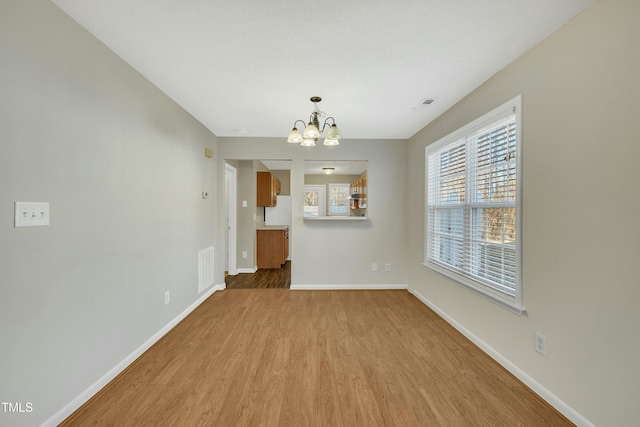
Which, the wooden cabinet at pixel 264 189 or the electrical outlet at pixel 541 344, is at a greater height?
the wooden cabinet at pixel 264 189

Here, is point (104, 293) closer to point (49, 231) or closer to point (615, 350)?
point (49, 231)

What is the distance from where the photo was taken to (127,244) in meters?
2.13

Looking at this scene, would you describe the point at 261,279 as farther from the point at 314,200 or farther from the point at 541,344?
the point at 541,344

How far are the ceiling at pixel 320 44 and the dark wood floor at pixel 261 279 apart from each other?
9.31 ft

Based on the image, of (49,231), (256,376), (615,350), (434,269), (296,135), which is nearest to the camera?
(615,350)

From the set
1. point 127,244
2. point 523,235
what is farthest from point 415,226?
point 127,244

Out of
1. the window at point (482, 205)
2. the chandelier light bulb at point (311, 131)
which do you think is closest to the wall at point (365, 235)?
the window at point (482, 205)

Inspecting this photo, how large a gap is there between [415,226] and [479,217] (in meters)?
1.49

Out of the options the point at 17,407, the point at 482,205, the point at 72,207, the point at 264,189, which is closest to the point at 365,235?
the point at 482,205

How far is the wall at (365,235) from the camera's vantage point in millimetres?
4238

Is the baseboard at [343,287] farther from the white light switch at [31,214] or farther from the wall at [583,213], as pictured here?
the white light switch at [31,214]

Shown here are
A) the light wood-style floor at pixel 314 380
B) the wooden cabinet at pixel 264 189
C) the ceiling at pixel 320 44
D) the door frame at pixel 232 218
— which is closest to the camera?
the ceiling at pixel 320 44

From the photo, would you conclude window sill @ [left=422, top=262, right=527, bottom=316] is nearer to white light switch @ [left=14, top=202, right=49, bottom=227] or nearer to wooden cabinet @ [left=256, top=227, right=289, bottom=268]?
white light switch @ [left=14, top=202, right=49, bottom=227]

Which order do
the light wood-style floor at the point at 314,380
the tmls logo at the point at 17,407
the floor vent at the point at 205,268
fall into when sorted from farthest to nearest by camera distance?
the floor vent at the point at 205,268, the light wood-style floor at the point at 314,380, the tmls logo at the point at 17,407
